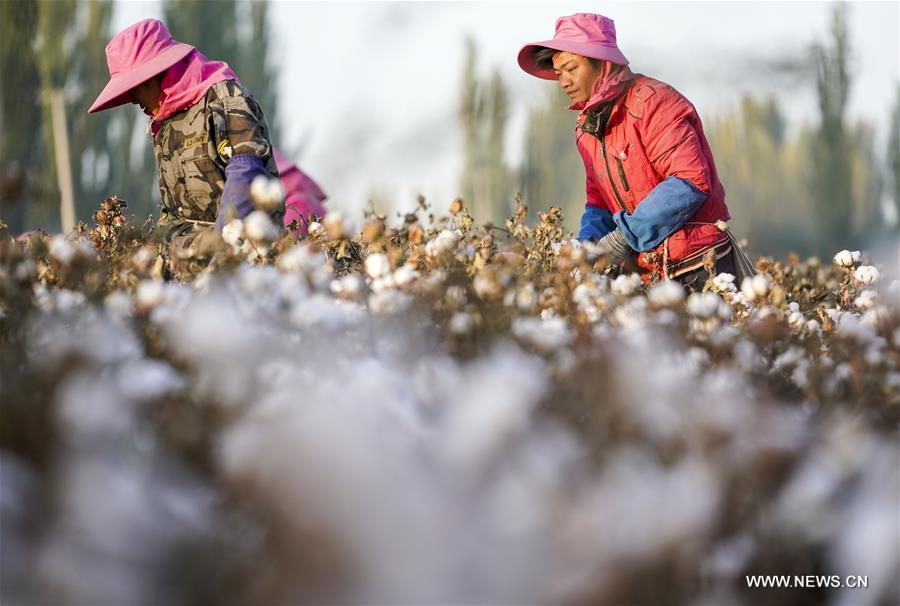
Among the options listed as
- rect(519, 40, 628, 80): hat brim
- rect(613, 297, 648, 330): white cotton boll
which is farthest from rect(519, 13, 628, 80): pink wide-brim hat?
rect(613, 297, 648, 330): white cotton boll

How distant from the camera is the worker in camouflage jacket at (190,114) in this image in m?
4.00

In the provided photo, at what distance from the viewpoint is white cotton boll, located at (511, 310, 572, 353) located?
2.21m

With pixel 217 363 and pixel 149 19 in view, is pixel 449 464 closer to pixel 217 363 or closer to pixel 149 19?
pixel 217 363

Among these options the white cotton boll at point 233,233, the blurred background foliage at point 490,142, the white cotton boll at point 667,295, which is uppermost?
the blurred background foliage at point 490,142

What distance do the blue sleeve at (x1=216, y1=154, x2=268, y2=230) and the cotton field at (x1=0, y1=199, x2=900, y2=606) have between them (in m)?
1.34

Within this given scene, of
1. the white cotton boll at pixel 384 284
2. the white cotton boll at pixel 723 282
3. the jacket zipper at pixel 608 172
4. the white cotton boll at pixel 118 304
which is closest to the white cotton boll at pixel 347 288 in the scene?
the white cotton boll at pixel 384 284

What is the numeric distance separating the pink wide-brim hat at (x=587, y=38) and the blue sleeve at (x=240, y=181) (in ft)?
3.99

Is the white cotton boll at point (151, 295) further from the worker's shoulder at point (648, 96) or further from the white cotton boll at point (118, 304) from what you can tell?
the worker's shoulder at point (648, 96)

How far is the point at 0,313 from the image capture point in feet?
7.38

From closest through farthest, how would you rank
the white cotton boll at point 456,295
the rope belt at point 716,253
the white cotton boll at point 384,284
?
the white cotton boll at point 456,295, the white cotton boll at point 384,284, the rope belt at point 716,253

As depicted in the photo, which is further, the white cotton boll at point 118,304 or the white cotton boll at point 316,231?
the white cotton boll at point 316,231

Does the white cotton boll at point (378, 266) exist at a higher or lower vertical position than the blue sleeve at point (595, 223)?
lower

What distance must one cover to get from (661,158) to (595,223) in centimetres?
63

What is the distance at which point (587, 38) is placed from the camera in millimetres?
4113
